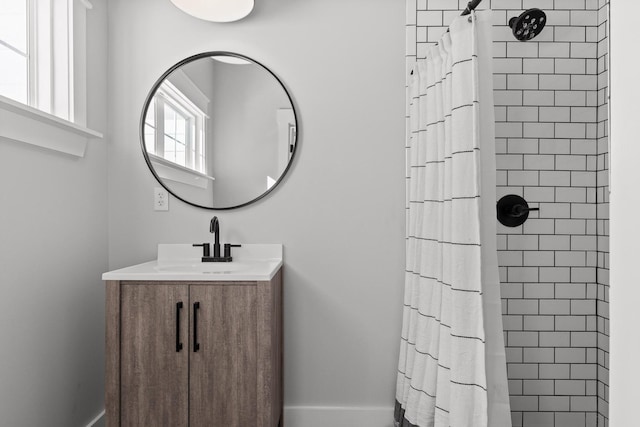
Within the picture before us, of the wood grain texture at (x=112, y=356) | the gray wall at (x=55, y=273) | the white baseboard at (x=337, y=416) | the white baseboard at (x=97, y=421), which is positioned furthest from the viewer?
the white baseboard at (x=337, y=416)

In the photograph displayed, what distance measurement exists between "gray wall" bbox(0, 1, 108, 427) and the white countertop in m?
0.27

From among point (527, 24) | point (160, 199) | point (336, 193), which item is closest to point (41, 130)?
point (160, 199)

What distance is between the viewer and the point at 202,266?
2.24 meters

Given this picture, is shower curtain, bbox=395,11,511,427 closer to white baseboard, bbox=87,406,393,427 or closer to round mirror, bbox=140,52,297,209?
white baseboard, bbox=87,406,393,427

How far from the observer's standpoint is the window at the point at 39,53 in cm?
181

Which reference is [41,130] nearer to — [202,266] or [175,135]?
[175,135]

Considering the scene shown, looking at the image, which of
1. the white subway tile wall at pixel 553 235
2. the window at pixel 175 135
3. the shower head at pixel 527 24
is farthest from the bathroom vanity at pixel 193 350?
the shower head at pixel 527 24

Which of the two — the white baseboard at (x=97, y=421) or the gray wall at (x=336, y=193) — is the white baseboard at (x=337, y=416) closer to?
the gray wall at (x=336, y=193)

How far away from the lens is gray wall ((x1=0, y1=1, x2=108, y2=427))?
5.42ft

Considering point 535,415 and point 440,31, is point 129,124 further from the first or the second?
point 535,415

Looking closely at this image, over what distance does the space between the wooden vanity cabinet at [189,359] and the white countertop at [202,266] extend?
0.12 feet

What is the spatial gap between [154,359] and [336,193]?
3.87 ft
